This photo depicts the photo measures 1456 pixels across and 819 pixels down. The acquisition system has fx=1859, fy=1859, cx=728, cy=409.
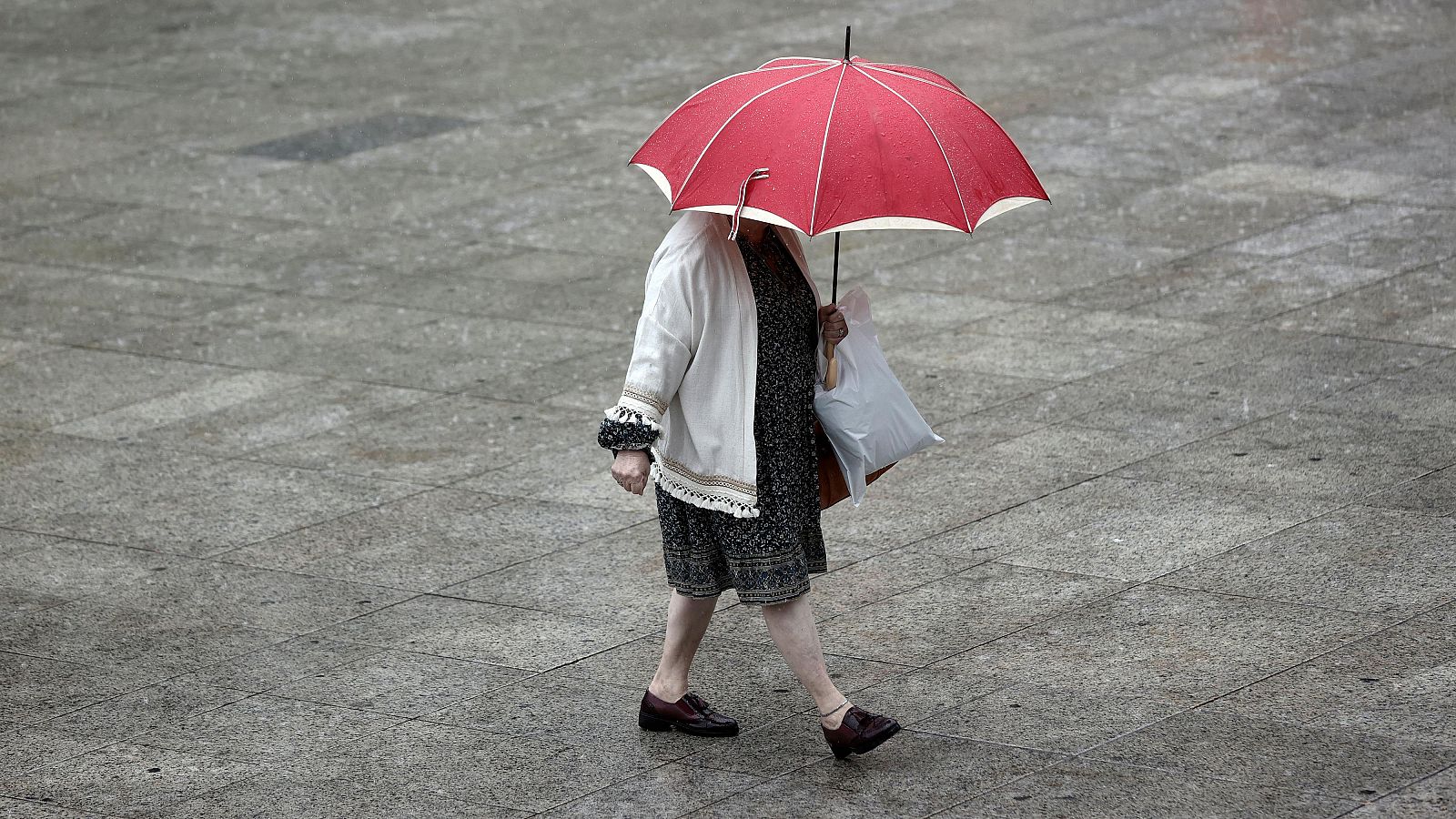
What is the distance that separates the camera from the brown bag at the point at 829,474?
5094 millimetres

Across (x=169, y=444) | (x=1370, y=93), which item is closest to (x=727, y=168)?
(x=169, y=444)

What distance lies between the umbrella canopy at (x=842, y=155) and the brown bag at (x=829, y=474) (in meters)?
0.75

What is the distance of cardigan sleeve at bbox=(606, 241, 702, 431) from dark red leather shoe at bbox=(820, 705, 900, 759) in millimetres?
936

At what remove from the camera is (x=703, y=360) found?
4820 millimetres

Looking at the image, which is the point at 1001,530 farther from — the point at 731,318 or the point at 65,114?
the point at 65,114

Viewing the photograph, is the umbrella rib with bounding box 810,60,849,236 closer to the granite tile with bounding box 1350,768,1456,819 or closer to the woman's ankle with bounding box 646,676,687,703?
the woman's ankle with bounding box 646,676,687,703

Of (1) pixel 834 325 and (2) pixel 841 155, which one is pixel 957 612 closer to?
(1) pixel 834 325

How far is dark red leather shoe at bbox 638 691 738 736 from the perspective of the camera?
5.17 meters

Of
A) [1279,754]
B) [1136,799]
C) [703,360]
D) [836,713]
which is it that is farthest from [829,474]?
[1279,754]

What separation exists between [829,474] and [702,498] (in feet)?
1.45

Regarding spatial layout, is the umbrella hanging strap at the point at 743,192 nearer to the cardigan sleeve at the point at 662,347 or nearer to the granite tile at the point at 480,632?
the cardigan sleeve at the point at 662,347

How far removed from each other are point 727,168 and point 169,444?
3935 mm

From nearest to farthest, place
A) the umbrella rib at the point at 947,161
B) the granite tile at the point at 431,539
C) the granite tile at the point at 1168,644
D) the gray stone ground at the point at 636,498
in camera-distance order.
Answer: the umbrella rib at the point at 947,161, the gray stone ground at the point at 636,498, the granite tile at the point at 1168,644, the granite tile at the point at 431,539

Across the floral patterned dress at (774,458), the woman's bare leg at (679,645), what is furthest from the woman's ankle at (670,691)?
the floral patterned dress at (774,458)
